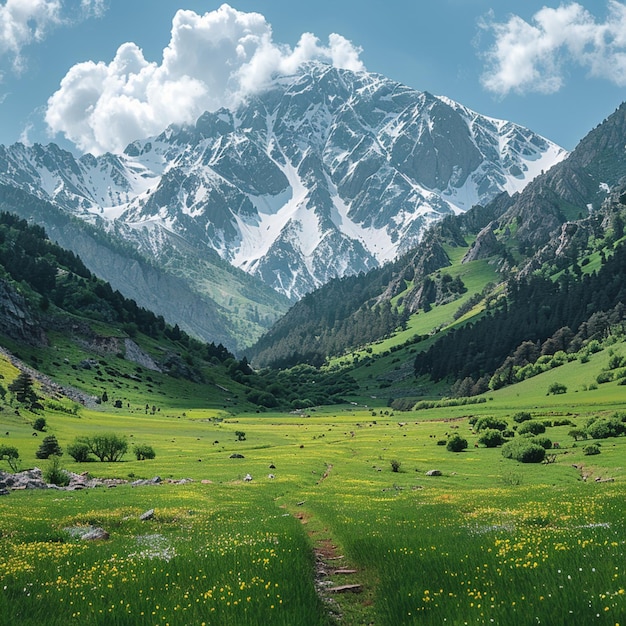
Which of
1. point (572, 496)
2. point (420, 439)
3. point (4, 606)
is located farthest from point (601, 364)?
point (4, 606)

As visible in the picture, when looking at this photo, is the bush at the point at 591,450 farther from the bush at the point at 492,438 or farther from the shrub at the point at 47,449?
the shrub at the point at 47,449

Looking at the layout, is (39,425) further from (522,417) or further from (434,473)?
(522,417)

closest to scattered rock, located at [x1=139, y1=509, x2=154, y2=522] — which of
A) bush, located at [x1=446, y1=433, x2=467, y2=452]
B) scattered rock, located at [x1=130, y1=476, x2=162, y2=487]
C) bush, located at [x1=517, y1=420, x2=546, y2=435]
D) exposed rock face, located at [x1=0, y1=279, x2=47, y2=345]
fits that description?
scattered rock, located at [x1=130, y1=476, x2=162, y2=487]

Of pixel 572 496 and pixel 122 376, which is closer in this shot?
pixel 572 496

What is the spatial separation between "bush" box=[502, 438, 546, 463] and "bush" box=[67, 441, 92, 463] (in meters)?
56.0

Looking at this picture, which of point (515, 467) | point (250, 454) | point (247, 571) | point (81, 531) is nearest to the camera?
point (247, 571)

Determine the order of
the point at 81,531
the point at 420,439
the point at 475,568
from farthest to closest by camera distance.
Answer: the point at 420,439 → the point at 81,531 → the point at 475,568

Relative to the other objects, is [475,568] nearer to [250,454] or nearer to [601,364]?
[250,454]

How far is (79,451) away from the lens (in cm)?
6731

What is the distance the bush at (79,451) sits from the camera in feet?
220

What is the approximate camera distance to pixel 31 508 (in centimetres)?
3141

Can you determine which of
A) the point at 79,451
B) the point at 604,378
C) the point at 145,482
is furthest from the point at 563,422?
the point at 79,451

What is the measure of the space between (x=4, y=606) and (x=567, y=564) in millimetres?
11761

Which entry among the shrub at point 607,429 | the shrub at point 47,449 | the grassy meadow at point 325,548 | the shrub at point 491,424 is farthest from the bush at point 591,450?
the shrub at point 47,449
